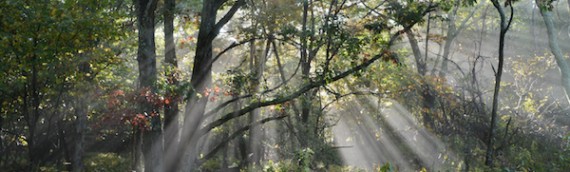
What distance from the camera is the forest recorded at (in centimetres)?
899

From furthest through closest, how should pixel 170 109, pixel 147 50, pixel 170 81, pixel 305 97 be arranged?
1. pixel 305 97
2. pixel 170 109
3. pixel 170 81
4. pixel 147 50

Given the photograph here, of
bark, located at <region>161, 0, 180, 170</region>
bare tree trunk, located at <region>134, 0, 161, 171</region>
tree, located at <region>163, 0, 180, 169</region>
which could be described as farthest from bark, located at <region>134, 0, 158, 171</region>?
bark, located at <region>161, 0, 180, 170</region>

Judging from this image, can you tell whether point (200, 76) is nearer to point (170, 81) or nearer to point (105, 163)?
point (170, 81)

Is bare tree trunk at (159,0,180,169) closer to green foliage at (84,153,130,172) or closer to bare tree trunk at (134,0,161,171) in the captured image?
bare tree trunk at (134,0,161,171)

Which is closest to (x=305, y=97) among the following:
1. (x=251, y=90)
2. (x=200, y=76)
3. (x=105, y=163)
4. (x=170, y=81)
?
(x=251, y=90)

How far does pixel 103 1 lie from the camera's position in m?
8.81

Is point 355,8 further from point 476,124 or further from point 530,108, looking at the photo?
point 530,108

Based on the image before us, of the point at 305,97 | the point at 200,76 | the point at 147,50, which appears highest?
the point at 147,50

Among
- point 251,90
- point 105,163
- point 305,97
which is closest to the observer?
point 251,90

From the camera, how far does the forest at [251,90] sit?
29.5ft

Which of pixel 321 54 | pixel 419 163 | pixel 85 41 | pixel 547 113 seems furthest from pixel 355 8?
pixel 547 113

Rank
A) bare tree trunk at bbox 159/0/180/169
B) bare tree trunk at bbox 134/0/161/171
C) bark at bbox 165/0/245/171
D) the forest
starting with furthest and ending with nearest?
bare tree trunk at bbox 159/0/180/169 < bark at bbox 165/0/245/171 < bare tree trunk at bbox 134/0/161/171 < the forest

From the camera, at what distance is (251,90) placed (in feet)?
39.9

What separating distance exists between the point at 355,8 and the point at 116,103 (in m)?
6.93
